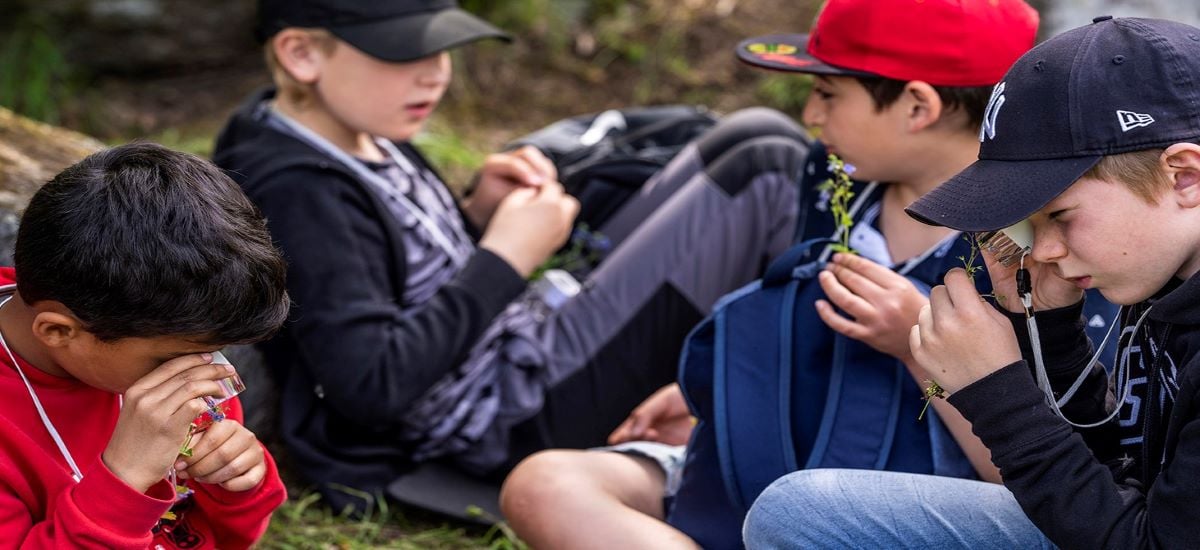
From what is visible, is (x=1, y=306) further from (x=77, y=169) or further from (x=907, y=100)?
(x=907, y=100)

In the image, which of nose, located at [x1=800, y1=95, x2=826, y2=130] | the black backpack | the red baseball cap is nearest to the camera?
the red baseball cap

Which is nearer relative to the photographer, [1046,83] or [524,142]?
[1046,83]

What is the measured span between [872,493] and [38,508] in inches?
49.1

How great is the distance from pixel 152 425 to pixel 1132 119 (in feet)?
4.45

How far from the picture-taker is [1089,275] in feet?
5.70

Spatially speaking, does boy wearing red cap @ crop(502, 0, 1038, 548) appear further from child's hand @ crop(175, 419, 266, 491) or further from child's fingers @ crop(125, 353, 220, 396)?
child's fingers @ crop(125, 353, 220, 396)

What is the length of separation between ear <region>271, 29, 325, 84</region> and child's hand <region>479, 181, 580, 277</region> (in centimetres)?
55

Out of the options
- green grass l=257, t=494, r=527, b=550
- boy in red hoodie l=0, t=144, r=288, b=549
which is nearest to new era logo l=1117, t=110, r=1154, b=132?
boy in red hoodie l=0, t=144, r=288, b=549

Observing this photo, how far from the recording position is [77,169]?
1.78m

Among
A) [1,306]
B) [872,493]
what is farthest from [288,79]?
[872,493]

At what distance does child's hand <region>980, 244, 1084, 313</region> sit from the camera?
6.11 feet

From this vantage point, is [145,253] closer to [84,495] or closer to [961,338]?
[84,495]

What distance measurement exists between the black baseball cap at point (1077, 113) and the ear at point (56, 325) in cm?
117

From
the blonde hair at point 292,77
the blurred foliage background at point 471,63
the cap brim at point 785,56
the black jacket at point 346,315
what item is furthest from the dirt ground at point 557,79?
the cap brim at point 785,56
